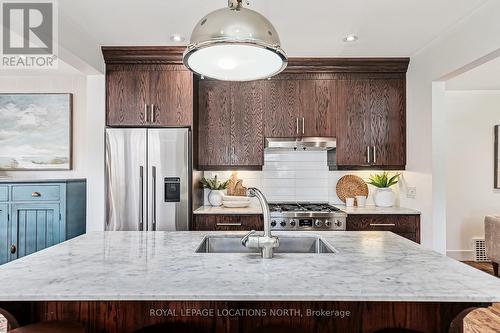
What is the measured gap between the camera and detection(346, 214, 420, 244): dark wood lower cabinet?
3.48 metres

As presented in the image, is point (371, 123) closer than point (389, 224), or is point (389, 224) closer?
point (389, 224)

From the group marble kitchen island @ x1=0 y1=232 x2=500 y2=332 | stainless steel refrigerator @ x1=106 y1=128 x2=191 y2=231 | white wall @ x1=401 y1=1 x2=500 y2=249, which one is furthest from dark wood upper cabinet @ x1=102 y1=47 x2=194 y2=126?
white wall @ x1=401 y1=1 x2=500 y2=249

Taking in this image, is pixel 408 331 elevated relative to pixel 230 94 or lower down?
lower down

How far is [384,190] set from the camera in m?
3.94

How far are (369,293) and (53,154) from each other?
4275 millimetres

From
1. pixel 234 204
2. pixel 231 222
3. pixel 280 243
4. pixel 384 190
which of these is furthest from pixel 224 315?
pixel 384 190

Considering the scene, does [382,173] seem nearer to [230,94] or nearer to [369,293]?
[230,94]

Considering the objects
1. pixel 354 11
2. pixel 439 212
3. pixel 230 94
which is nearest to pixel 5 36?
pixel 230 94

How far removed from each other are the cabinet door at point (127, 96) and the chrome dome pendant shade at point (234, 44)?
196 centimetres

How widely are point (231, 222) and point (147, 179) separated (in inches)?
37.4

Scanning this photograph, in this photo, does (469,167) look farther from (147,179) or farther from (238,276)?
(238,276)

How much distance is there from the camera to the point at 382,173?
4.07 m

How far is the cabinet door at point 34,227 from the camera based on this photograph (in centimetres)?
334

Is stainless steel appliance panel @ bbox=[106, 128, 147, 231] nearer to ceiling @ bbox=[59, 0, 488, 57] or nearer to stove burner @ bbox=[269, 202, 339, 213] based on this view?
ceiling @ bbox=[59, 0, 488, 57]
